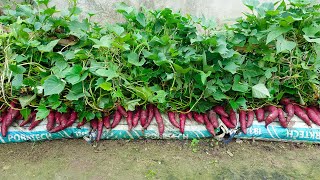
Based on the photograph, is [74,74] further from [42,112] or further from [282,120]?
[282,120]

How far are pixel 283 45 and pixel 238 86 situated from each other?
44 centimetres

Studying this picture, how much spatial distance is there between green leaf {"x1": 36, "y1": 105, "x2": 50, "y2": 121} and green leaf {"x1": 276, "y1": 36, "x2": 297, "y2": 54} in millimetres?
1765

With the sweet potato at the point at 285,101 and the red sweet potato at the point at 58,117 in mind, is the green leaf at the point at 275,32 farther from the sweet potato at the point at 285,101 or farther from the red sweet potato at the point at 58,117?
the red sweet potato at the point at 58,117

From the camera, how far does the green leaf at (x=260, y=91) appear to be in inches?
101

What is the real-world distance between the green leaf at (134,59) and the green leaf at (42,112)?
0.72 meters

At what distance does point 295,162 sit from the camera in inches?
102

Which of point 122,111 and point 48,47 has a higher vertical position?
point 48,47

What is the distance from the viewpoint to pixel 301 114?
9.09 feet

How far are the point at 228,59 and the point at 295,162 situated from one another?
931 millimetres

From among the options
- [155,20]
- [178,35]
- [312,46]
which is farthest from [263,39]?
[155,20]

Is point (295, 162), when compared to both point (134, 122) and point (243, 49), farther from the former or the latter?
point (134, 122)

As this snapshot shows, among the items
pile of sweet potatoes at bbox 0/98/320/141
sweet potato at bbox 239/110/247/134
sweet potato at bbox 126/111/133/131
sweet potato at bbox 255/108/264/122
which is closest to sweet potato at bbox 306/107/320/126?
pile of sweet potatoes at bbox 0/98/320/141

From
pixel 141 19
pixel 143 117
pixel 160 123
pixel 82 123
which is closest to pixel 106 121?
pixel 82 123

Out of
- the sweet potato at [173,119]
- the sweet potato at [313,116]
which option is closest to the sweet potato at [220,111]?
the sweet potato at [173,119]
